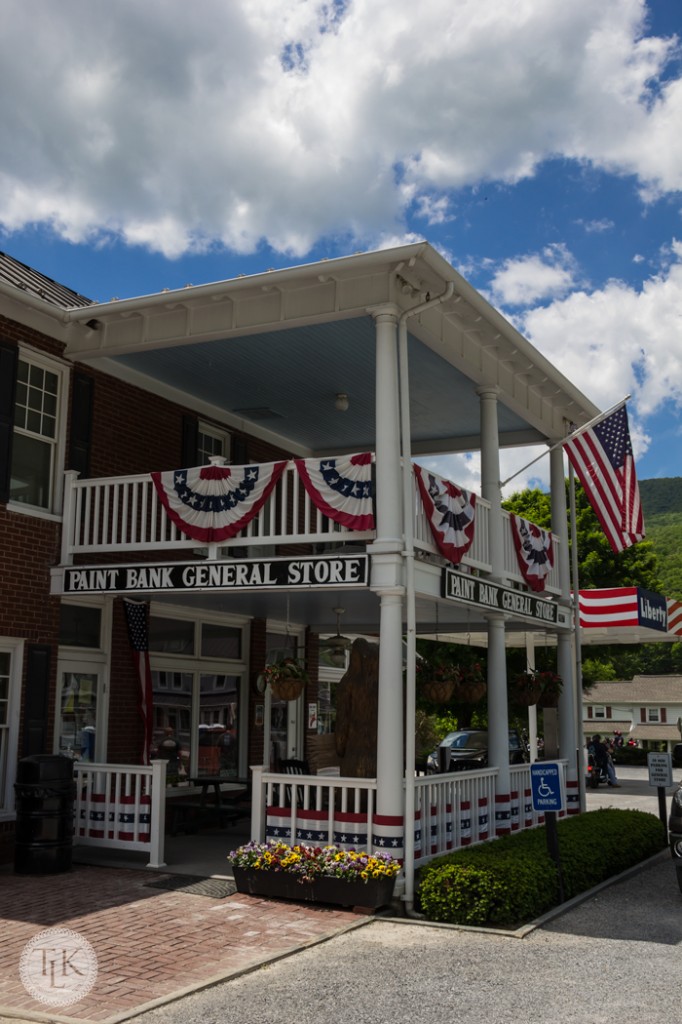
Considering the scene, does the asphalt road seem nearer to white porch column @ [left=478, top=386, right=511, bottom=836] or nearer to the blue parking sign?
the blue parking sign

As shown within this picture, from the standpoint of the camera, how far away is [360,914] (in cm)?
927

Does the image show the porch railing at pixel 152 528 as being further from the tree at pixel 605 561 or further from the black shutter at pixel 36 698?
the tree at pixel 605 561

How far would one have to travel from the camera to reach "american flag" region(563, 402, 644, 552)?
1391 centimetres

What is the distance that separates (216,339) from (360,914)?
635 centimetres

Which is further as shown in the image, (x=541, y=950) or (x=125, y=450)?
(x=125, y=450)

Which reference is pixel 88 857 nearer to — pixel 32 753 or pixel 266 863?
pixel 32 753

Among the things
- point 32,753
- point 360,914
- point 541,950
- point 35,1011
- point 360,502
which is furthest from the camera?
point 32,753

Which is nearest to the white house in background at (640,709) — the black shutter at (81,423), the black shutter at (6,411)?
the black shutter at (81,423)

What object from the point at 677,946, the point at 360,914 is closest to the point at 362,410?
the point at 360,914

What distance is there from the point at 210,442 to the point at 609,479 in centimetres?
581

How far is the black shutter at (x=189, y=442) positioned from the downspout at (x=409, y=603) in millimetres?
4504

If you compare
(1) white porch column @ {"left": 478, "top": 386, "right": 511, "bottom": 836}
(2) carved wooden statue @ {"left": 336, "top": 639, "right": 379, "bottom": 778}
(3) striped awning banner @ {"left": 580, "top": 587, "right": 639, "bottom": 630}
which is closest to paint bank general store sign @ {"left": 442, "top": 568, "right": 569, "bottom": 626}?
(1) white porch column @ {"left": 478, "top": 386, "right": 511, "bottom": 836}

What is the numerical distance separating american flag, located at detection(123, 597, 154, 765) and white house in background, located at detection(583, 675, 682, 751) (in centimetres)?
5377

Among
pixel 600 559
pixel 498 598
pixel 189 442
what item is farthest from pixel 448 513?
pixel 600 559
